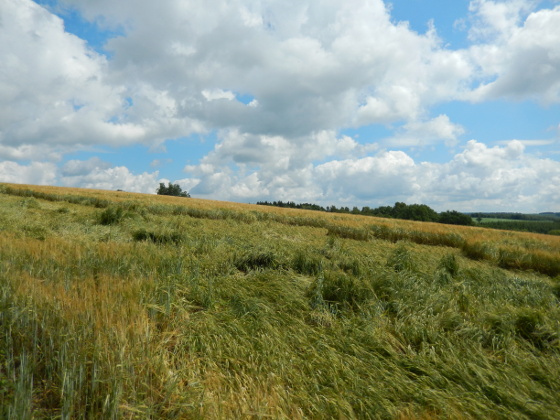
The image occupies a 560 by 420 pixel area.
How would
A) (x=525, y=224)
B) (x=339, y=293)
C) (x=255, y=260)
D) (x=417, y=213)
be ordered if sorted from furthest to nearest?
(x=525, y=224) → (x=417, y=213) → (x=255, y=260) → (x=339, y=293)

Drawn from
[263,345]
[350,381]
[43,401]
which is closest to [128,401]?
[43,401]

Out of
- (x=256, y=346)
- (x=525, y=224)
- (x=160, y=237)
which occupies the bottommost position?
(x=256, y=346)

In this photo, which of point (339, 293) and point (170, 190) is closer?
point (339, 293)

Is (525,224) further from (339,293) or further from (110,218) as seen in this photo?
(339,293)

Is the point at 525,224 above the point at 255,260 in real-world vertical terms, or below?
above

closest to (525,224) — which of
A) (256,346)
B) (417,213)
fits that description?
(417,213)

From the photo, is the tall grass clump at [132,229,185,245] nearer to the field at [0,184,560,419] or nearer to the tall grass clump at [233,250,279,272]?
the tall grass clump at [233,250,279,272]

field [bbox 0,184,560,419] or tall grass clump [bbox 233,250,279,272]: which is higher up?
tall grass clump [bbox 233,250,279,272]

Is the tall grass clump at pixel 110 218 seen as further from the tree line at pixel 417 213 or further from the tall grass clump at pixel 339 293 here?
the tree line at pixel 417 213

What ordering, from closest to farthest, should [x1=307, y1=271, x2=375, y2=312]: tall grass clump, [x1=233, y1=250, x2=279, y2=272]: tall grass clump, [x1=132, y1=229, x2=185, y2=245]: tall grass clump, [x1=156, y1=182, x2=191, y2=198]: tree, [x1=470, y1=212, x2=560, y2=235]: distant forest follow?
1. [x1=307, y1=271, x2=375, y2=312]: tall grass clump
2. [x1=233, y1=250, x2=279, y2=272]: tall grass clump
3. [x1=132, y1=229, x2=185, y2=245]: tall grass clump
4. [x1=470, y1=212, x2=560, y2=235]: distant forest
5. [x1=156, y1=182, x2=191, y2=198]: tree

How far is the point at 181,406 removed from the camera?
217cm

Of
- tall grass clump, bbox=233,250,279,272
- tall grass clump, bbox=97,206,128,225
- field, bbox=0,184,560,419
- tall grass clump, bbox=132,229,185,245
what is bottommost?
field, bbox=0,184,560,419

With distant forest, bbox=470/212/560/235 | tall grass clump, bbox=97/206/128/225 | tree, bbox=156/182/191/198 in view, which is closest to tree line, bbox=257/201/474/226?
distant forest, bbox=470/212/560/235

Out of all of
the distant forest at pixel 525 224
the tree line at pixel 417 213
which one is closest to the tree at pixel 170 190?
the tree line at pixel 417 213
